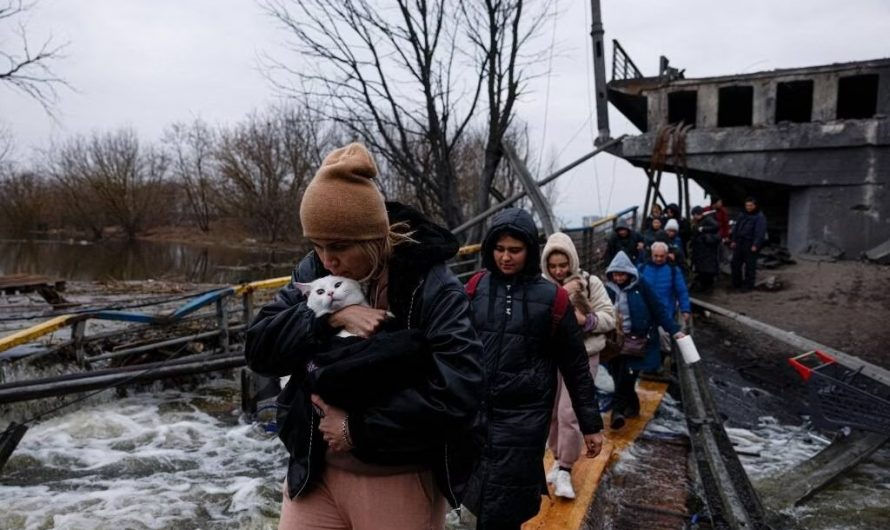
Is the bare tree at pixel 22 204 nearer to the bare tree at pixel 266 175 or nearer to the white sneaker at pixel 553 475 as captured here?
the bare tree at pixel 266 175

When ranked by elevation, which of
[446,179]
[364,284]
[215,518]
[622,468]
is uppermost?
[446,179]

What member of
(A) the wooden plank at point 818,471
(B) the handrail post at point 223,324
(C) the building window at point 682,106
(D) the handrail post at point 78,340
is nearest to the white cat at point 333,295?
(A) the wooden plank at point 818,471

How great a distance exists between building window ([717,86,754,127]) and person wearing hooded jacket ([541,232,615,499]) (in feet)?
A: 47.2

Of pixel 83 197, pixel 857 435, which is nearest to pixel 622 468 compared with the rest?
pixel 857 435

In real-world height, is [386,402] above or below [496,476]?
above

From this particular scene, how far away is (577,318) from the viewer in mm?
3801

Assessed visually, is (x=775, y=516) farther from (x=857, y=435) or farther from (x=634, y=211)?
(x=634, y=211)

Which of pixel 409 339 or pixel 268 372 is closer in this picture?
pixel 409 339

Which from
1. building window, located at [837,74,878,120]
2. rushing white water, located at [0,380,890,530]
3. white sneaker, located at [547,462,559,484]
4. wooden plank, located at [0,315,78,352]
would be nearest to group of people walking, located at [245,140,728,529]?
white sneaker, located at [547,462,559,484]

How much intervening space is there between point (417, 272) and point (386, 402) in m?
0.36

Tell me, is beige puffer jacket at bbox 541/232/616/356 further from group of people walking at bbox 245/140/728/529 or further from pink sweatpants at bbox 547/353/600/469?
group of people walking at bbox 245/140/728/529

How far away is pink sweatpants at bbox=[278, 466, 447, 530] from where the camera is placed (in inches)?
60.5

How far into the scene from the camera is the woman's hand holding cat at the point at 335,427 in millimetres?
1460

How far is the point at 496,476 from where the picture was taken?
2.74 metres
